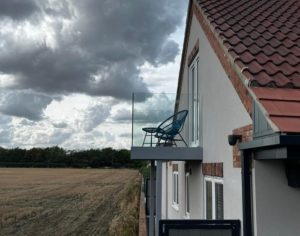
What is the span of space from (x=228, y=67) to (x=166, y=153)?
9.38ft

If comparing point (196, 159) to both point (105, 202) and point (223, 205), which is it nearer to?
point (223, 205)

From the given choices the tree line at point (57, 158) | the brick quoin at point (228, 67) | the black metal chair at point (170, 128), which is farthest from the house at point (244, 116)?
the tree line at point (57, 158)

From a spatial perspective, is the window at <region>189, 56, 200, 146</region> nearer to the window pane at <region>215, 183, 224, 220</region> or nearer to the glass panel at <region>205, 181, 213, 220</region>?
the glass panel at <region>205, 181, 213, 220</region>

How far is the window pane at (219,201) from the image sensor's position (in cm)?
735

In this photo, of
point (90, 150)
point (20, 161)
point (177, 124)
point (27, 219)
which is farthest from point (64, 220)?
point (20, 161)

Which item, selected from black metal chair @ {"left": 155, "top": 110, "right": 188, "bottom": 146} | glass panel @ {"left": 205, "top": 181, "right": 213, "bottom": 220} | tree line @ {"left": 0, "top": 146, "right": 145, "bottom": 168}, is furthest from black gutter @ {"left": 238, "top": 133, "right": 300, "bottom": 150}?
tree line @ {"left": 0, "top": 146, "right": 145, "bottom": 168}

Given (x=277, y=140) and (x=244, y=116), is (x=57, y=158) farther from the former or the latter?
(x=277, y=140)

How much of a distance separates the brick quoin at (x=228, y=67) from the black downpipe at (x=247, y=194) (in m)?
0.65

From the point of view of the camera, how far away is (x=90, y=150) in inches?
4446

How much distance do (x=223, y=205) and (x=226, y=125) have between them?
1.30m

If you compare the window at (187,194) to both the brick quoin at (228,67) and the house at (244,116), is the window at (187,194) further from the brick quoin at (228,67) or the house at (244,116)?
the brick quoin at (228,67)

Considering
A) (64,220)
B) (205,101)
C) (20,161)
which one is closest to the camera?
(205,101)

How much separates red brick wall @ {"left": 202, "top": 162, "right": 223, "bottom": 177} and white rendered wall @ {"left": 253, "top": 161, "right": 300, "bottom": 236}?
2.03 meters

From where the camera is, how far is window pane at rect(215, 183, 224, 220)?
289 inches
